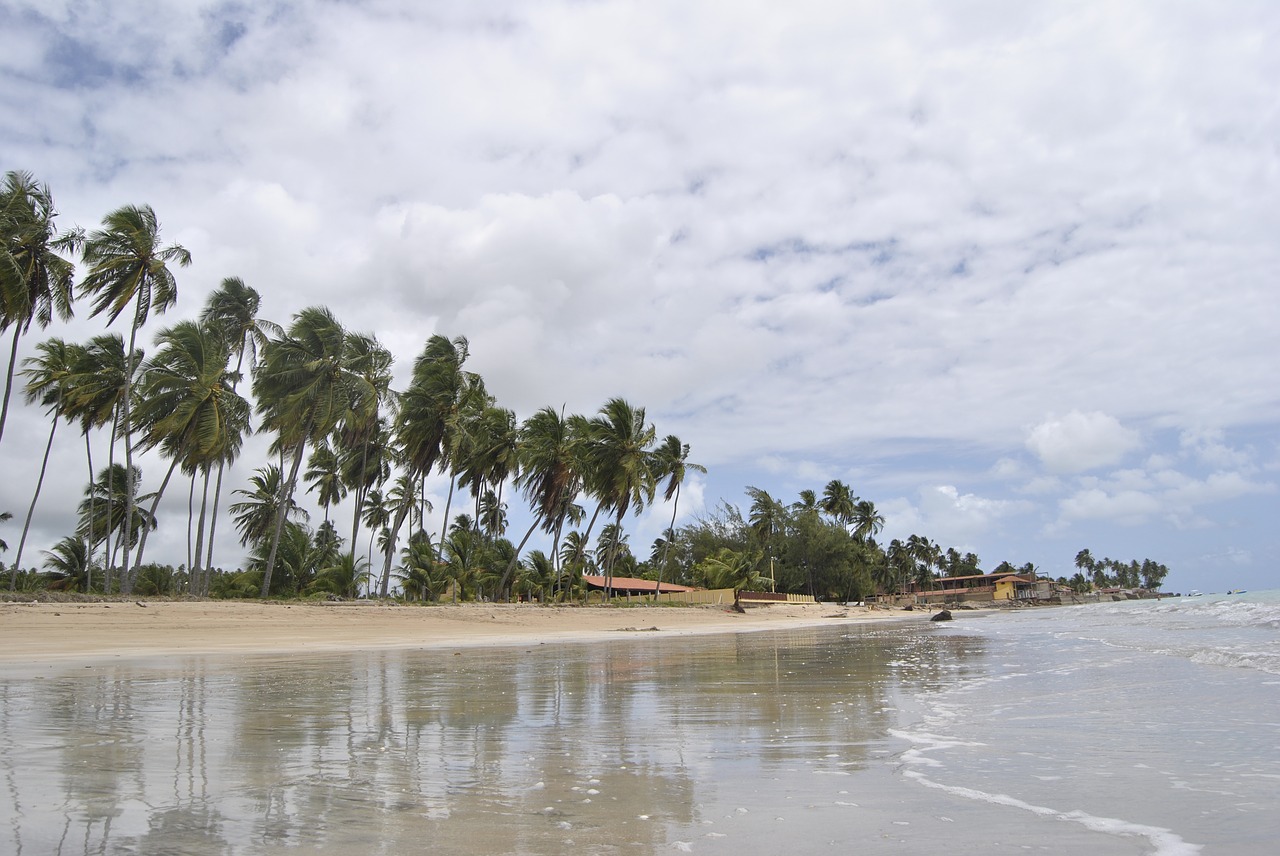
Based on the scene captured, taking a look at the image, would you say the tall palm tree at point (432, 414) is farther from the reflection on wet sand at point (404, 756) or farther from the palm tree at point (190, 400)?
the reflection on wet sand at point (404, 756)

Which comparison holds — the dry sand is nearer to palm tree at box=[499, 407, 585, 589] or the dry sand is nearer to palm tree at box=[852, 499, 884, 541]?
palm tree at box=[499, 407, 585, 589]

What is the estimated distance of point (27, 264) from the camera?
78.4ft

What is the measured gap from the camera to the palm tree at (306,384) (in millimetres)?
32562

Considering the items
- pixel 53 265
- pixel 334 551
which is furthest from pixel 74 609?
pixel 334 551

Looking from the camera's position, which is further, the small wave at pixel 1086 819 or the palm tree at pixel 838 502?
the palm tree at pixel 838 502

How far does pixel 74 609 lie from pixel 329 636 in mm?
5529

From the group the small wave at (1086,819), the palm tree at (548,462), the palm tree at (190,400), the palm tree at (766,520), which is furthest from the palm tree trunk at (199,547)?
the palm tree at (766,520)

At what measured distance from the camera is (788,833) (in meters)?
3.38

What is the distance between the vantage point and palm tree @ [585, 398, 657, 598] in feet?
149

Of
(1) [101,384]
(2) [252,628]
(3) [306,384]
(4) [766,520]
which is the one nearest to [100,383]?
(1) [101,384]

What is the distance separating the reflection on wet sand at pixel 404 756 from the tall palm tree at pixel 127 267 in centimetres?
2243

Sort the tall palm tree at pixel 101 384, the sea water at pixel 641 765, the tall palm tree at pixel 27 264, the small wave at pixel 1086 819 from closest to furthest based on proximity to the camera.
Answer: the small wave at pixel 1086 819 → the sea water at pixel 641 765 → the tall palm tree at pixel 27 264 → the tall palm tree at pixel 101 384

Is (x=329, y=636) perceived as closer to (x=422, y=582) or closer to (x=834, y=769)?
(x=422, y=582)

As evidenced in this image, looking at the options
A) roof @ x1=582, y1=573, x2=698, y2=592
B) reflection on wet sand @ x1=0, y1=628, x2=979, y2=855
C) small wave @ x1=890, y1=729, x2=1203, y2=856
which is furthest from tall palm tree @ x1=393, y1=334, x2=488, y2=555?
small wave @ x1=890, y1=729, x2=1203, y2=856
